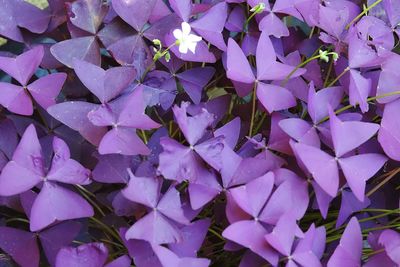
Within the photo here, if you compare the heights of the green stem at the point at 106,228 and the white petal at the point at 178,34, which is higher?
the white petal at the point at 178,34

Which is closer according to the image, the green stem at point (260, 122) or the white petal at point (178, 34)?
the white petal at point (178, 34)

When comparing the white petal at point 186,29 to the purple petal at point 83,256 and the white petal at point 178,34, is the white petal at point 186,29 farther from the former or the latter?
the purple petal at point 83,256

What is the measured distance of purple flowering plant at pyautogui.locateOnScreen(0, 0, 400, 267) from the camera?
24.6 inches

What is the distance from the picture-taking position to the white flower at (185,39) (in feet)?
2.18

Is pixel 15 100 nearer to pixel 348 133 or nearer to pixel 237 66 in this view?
pixel 237 66

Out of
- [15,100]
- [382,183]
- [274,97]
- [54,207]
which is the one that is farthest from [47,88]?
[382,183]

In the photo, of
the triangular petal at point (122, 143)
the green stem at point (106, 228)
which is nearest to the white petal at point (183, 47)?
the triangular petal at point (122, 143)

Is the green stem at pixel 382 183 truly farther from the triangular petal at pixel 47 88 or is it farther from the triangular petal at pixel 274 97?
the triangular petal at pixel 47 88

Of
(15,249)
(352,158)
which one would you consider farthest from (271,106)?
(15,249)

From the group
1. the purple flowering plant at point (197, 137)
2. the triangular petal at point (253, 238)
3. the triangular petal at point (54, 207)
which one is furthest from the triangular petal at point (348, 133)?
the triangular petal at point (54, 207)

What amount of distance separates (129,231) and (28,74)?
224 millimetres

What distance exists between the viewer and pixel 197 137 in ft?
2.07

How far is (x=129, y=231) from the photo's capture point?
60 centimetres

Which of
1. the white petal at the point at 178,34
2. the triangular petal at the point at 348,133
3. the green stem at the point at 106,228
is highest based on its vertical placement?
the white petal at the point at 178,34
